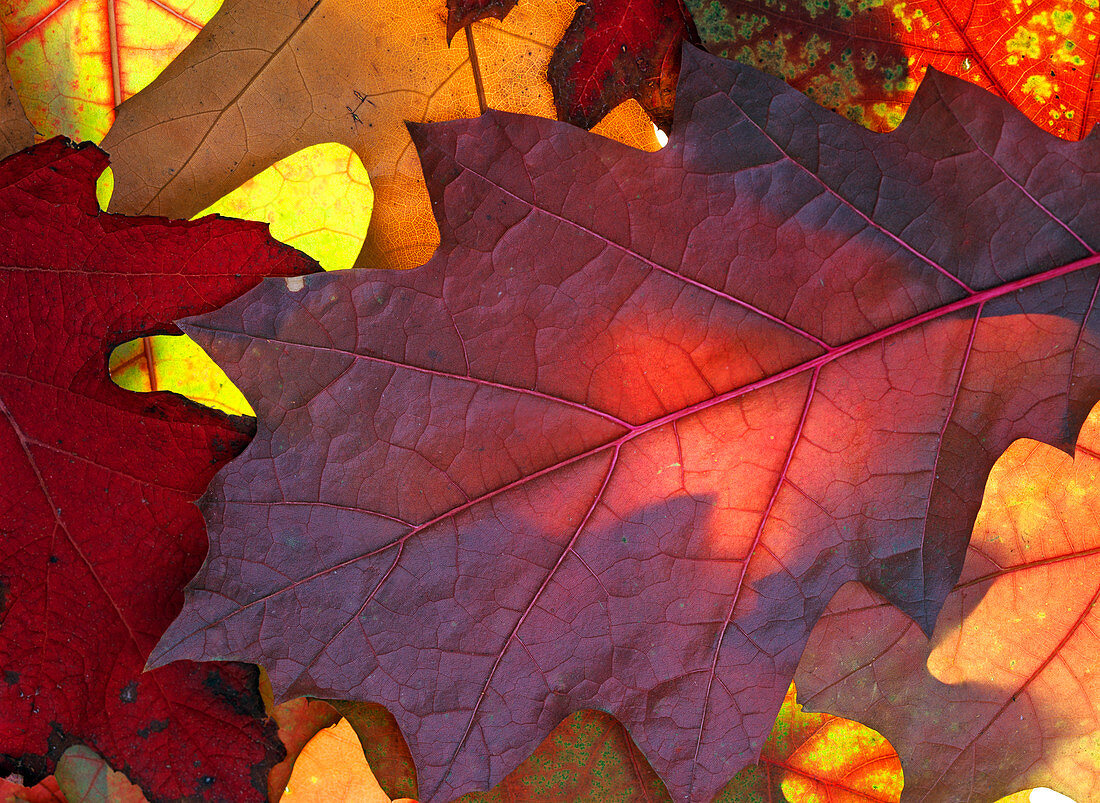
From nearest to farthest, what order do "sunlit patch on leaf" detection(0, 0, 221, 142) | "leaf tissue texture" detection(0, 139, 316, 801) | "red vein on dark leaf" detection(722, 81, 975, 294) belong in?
"red vein on dark leaf" detection(722, 81, 975, 294) → "leaf tissue texture" detection(0, 139, 316, 801) → "sunlit patch on leaf" detection(0, 0, 221, 142)

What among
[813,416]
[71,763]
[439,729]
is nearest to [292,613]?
[439,729]

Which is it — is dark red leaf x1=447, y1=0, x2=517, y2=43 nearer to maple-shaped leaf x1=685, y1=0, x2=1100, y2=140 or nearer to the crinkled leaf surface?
the crinkled leaf surface

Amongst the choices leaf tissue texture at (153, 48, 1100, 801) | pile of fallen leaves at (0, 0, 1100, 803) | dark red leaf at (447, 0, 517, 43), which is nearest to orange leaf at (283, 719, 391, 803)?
pile of fallen leaves at (0, 0, 1100, 803)

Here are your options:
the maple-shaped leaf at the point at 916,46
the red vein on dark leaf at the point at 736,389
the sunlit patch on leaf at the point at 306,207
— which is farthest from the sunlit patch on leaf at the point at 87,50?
the maple-shaped leaf at the point at 916,46

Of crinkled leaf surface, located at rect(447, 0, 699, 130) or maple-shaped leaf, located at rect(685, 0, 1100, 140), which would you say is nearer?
maple-shaped leaf, located at rect(685, 0, 1100, 140)

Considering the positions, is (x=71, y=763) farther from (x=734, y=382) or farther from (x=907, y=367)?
(x=907, y=367)

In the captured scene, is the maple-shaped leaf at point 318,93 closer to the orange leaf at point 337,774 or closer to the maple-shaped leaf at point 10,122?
the maple-shaped leaf at point 10,122
